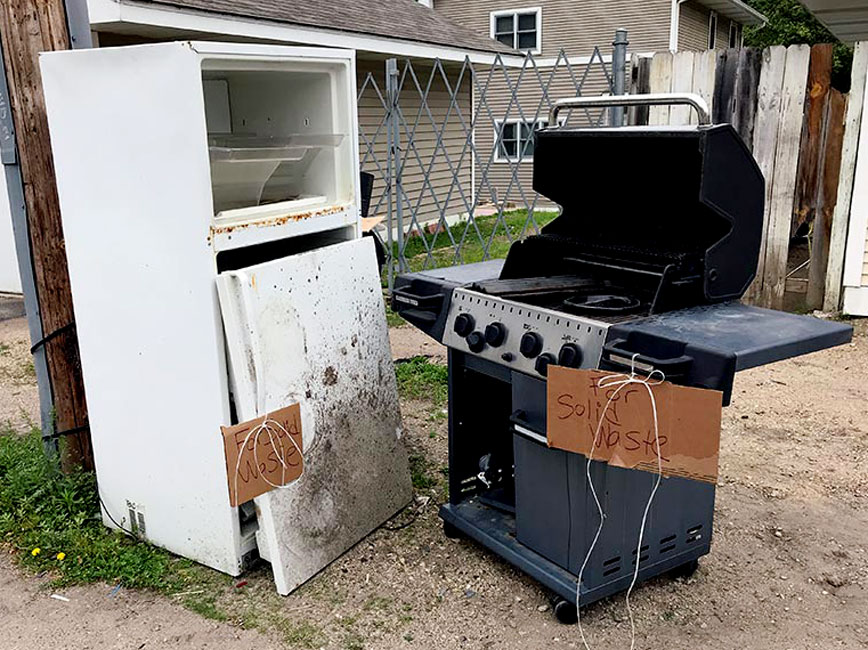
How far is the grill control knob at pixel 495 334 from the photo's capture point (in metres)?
2.23

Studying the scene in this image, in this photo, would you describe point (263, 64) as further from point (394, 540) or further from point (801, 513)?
point (801, 513)

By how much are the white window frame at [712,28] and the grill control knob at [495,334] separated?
15.4 metres

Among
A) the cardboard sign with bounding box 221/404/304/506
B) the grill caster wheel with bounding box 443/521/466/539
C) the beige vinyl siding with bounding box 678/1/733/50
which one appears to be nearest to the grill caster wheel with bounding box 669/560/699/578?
the grill caster wheel with bounding box 443/521/466/539

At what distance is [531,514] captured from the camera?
2.40m

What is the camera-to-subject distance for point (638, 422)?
185 centimetres

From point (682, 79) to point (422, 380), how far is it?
8.86 ft

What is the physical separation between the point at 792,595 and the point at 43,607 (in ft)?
7.71

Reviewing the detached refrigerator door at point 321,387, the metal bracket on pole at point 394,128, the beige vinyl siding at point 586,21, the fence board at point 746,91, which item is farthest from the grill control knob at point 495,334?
the beige vinyl siding at point 586,21

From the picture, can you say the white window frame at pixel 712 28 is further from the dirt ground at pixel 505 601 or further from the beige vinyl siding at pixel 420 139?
the dirt ground at pixel 505 601

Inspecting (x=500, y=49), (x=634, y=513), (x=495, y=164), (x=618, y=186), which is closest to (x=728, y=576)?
(x=634, y=513)

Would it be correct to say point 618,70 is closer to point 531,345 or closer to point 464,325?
point 464,325

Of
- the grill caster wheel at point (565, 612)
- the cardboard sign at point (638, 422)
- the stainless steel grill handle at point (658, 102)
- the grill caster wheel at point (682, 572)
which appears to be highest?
the stainless steel grill handle at point (658, 102)

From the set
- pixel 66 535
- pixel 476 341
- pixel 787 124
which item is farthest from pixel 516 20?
pixel 66 535

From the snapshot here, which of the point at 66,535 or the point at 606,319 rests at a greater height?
the point at 606,319
